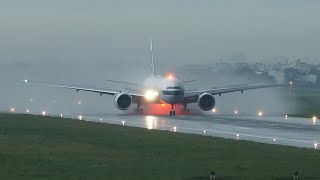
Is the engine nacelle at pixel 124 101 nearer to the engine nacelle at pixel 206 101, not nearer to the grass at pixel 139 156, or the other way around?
the engine nacelle at pixel 206 101

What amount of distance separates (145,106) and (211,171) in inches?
2703

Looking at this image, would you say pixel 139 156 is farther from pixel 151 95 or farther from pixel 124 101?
pixel 151 95

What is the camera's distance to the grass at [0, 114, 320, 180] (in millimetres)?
36812

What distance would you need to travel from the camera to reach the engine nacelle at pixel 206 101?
95.8m

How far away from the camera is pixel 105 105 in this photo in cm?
11806

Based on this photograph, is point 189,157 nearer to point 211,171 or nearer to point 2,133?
point 211,171

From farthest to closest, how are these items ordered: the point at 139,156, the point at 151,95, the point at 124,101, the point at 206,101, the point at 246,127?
1. the point at 151,95
2. the point at 206,101
3. the point at 124,101
4. the point at 246,127
5. the point at 139,156

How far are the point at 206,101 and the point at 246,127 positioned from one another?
2554 centimetres

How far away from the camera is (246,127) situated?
232ft

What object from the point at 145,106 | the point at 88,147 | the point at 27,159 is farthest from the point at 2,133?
the point at 145,106

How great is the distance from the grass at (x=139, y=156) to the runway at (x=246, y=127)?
3.73 meters

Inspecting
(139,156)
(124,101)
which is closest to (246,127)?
(124,101)

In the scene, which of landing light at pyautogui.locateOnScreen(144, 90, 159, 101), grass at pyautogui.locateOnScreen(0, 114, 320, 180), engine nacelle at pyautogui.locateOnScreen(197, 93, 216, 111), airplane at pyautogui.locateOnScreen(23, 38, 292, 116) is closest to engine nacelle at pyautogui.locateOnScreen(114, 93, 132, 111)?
airplane at pyautogui.locateOnScreen(23, 38, 292, 116)

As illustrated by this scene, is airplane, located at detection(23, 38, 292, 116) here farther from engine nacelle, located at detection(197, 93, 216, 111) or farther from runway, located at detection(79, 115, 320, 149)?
runway, located at detection(79, 115, 320, 149)
